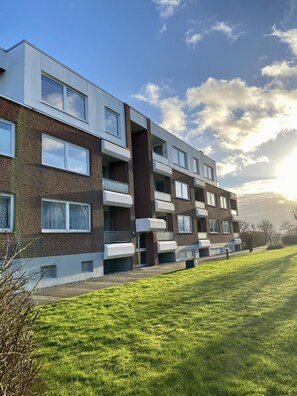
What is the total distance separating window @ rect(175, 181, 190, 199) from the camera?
1126 inches

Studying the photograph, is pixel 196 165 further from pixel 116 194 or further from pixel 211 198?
pixel 116 194

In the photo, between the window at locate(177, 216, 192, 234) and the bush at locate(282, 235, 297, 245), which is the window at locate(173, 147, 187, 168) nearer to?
the window at locate(177, 216, 192, 234)

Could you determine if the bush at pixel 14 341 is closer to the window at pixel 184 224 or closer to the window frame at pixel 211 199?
the window at pixel 184 224

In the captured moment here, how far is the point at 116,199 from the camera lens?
19078mm

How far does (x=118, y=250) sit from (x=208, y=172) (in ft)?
72.4

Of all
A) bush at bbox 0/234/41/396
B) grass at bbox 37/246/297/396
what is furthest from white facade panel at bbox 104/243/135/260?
bush at bbox 0/234/41/396

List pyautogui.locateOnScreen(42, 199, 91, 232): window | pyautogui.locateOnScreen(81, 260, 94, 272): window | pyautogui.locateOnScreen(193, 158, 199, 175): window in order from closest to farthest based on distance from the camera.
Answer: pyautogui.locateOnScreen(42, 199, 91, 232): window < pyautogui.locateOnScreen(81, 260, 94, 272): window < pyautogui.locateOnScreen(193, 158, 199, 175): window

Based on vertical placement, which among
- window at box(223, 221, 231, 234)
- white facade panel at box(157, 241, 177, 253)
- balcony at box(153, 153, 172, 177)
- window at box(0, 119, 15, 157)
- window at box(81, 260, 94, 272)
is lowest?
window at box(81, 260, 94, 272)

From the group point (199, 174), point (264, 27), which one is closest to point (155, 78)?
point (264, 27)

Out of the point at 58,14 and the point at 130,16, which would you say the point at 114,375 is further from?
the point at 130,16

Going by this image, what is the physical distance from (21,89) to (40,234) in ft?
22.2

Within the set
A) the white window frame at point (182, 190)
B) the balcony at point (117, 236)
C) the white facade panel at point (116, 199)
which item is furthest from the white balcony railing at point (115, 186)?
A: the white window frame at point (182, 190)

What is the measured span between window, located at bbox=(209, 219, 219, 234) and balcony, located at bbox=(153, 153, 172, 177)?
11.4 m

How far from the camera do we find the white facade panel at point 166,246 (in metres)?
23.9
